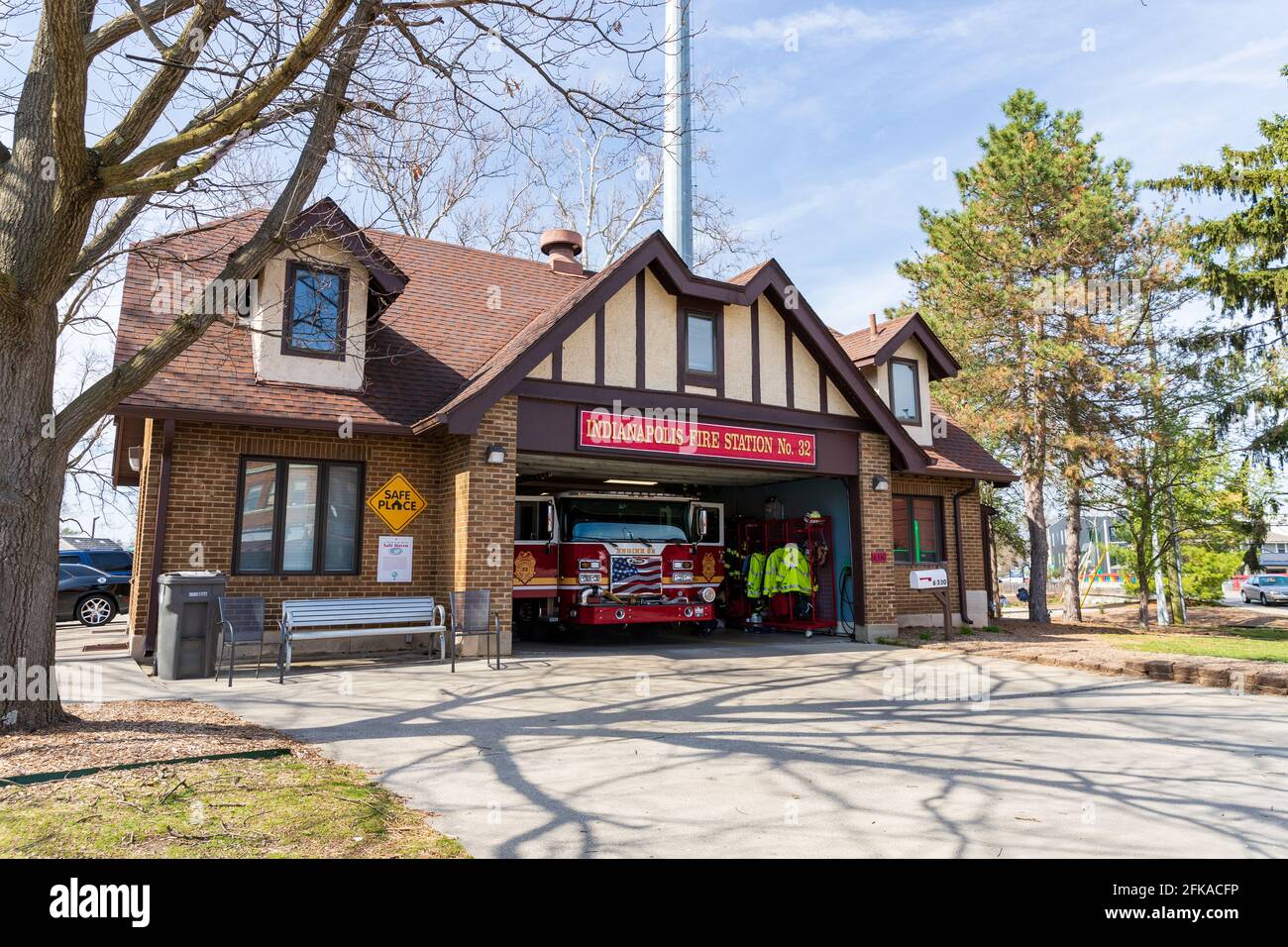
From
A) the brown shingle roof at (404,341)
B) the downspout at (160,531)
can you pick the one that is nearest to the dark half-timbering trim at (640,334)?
the brown shingle roof at (404,341)

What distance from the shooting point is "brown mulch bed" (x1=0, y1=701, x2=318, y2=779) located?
5.52 m

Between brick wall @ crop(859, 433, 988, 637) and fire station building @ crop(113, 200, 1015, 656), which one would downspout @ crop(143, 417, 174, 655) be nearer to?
fire station building @ crop(113, 200, 1015, 656)

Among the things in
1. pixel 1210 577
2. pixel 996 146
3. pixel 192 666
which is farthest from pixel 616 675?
pixel 1210 577

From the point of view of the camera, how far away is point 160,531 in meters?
11.1

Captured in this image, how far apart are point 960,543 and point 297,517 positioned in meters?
14.0

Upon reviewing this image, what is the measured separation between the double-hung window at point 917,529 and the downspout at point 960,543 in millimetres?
365

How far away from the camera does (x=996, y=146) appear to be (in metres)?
22.9

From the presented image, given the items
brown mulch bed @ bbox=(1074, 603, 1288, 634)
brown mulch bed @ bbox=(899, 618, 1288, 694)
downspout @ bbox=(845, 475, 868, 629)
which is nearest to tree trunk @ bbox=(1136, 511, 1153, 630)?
brown mulch bed @ bbox=(1074, 603, 1288, 634)

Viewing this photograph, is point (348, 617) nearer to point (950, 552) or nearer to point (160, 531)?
point (160, 531)

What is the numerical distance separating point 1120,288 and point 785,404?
46.2 ft

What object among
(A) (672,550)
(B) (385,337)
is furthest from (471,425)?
(A) (672,550)

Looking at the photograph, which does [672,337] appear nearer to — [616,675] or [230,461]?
[616,675]

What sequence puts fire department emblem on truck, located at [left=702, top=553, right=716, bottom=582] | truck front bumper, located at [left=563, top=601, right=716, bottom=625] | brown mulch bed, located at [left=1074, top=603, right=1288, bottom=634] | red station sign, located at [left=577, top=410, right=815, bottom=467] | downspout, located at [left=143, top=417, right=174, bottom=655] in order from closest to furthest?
downspout, located at [left=143, top=417, right=174, bottom=655]
red station sign, located at [left=577, top=410, right=815, bottom=467]
truck front bumper, located at [left=563, top=601, right=716, bottom=625]
fire department emblem on truck, located at [left=702, top=553, right=716, bottom=582]
brown mulch bed, located at [left=1074, top=603, right=1288, bottom=634]

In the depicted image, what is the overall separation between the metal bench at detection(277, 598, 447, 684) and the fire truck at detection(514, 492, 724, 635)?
114 inches
